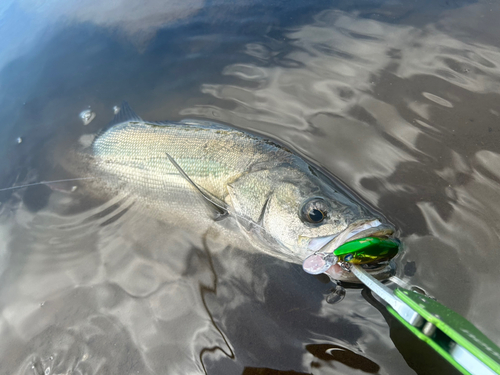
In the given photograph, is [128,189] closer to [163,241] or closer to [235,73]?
[163,241]

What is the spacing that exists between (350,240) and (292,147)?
165 centimetres

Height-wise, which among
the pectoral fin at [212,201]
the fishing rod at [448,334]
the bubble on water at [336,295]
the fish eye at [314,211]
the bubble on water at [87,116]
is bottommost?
the bubble on water at [336,295]

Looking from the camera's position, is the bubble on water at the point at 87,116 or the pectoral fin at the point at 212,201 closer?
the pectoral fin at the point at 212,201

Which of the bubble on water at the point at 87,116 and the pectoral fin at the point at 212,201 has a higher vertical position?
the bubble on water at the point at 87,116

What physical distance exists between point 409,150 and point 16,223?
4.77 metres

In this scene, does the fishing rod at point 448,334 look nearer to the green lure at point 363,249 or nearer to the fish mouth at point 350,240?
the green lure at point 363,249

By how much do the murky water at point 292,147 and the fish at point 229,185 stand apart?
0.84 ft

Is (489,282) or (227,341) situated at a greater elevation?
(489,282)

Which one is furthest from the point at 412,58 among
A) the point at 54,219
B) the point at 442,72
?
the point at 54,219

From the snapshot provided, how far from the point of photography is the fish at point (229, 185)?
2512 millimetres

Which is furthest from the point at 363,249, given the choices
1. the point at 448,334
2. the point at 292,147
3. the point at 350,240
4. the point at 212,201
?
the point at 292,147

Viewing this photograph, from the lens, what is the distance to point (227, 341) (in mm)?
2699

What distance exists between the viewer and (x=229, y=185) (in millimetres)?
3076

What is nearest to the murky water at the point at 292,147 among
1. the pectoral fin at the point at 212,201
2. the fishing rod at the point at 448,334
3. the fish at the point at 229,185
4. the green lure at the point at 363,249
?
the fish at the point at 229,185
